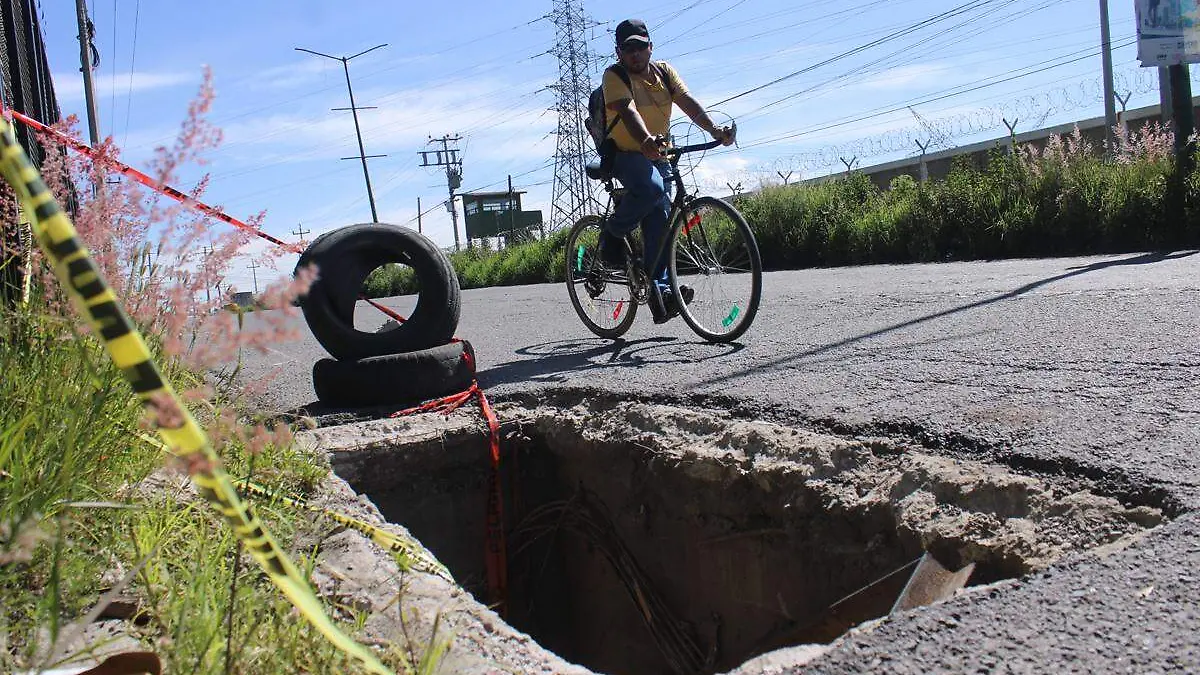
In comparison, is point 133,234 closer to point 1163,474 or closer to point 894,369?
point 1163,474

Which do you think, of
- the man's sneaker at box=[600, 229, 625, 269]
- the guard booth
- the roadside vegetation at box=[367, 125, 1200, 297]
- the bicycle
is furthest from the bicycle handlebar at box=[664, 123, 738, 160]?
the guard booth

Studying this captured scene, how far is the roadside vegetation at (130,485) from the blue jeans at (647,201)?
11.8 feet

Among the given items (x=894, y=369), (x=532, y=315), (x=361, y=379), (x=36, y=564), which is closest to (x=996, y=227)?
(x=532, y=315)

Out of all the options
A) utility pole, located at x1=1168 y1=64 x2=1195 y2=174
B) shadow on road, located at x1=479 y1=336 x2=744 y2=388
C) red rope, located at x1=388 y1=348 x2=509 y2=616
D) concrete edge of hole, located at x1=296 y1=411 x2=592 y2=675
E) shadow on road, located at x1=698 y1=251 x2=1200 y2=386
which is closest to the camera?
concrete edge of hole, located at x1=296 y1=411 x2=592 y2=675

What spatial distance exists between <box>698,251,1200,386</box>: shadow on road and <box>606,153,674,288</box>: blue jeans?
4.63 ft

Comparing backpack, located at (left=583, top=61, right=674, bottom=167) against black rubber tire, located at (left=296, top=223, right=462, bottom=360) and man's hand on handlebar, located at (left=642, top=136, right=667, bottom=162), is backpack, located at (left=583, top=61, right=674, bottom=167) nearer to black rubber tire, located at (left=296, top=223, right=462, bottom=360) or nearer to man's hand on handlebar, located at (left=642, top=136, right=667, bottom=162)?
man's hand on handlebar, located at (left=642, top=136, right=667, bottom=162)

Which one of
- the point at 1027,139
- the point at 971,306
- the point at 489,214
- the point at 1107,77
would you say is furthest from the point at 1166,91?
the point at 489,214

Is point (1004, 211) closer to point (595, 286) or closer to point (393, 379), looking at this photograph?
point (595, 286)

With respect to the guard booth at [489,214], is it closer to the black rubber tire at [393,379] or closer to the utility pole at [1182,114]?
the utility pole at [1182,114]

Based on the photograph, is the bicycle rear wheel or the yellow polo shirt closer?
the yellow polo shirt

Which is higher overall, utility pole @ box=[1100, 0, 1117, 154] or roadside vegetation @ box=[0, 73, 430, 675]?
utility pole @ box=[1100, 0, 1117, 154]

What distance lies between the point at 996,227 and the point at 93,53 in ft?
88.0

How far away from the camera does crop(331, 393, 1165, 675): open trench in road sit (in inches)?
98.7

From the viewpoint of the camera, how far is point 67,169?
8.85ft
